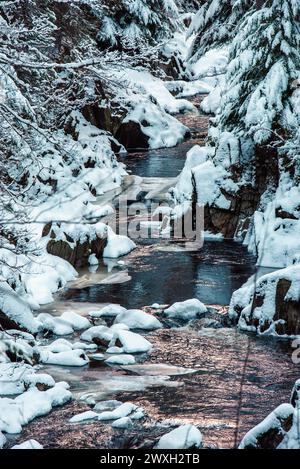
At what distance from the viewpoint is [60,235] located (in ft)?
54.0

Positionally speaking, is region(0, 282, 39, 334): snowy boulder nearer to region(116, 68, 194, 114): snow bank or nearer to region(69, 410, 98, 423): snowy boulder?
region(69, 410, 98, 423): snowy boulder

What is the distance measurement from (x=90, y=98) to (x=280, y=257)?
1110cm

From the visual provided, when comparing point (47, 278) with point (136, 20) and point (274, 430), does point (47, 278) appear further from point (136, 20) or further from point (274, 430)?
point (136, 20)

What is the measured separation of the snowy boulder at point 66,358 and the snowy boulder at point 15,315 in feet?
3.90

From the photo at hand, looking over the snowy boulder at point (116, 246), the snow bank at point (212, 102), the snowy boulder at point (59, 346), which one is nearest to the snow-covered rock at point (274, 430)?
the snowy boulder at point (59, 346)

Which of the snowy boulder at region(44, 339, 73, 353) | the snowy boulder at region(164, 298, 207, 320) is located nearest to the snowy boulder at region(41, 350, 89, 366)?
the snowy boulder at region(44, 339, 73, 353)

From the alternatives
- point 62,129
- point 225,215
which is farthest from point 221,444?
point 62,129

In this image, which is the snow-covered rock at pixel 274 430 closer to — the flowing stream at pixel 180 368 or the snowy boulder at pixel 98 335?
the flowing stream at pixel 180 368

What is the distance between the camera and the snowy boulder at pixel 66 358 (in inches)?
420

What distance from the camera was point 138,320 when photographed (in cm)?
1238

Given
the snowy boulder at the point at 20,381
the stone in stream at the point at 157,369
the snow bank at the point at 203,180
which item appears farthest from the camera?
the snow bank at the point at 203,180

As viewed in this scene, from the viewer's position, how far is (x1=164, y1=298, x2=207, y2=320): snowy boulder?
12.9 m

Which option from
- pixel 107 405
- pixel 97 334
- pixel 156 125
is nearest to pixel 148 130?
pixel 156 125

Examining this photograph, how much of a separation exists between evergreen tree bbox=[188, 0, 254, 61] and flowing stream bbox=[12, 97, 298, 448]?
762cm
